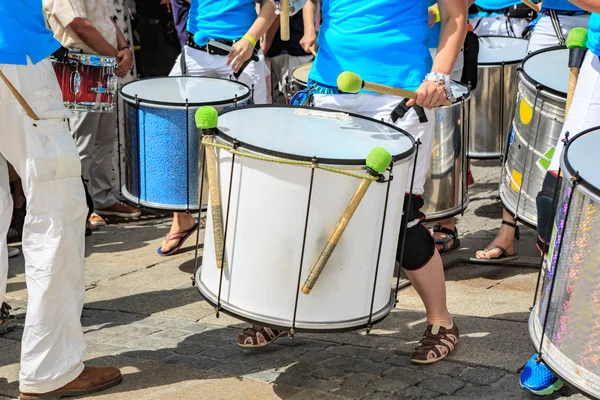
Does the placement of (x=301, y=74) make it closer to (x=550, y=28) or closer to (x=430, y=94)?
(x=550, y=28)

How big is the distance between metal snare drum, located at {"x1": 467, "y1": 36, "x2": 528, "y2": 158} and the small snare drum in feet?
7.59

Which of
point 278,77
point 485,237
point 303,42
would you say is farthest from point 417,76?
point 278,77

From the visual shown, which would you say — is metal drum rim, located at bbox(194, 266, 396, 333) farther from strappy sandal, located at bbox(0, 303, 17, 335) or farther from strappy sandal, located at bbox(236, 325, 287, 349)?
strappy sandal, located at bbox(0, 303, 17, 335)

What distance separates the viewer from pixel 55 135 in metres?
3.24

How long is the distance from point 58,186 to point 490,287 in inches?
85.5

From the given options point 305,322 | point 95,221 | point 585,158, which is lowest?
point 95,221

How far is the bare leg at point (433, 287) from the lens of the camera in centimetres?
359

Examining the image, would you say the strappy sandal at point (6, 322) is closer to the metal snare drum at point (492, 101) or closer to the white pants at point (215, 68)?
the white pants at point (215, 68)

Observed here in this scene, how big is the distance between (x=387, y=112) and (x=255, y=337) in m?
1.01

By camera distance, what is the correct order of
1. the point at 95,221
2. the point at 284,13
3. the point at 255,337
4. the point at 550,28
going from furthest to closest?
the point at 95,221 → the point at 550,28 → the point at 255,337 → the point at 284,13

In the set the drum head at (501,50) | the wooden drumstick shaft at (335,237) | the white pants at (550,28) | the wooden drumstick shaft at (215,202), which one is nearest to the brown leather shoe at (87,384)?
the wooden drumstick shaft at (215,202)

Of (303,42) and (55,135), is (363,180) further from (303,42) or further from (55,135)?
(303,42)

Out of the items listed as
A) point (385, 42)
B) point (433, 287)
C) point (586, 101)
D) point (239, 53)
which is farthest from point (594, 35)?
point (239, 53)

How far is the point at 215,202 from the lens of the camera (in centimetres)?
304
